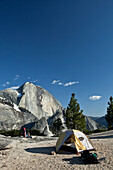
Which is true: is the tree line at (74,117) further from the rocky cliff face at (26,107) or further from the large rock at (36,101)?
the large rock at (36,101)

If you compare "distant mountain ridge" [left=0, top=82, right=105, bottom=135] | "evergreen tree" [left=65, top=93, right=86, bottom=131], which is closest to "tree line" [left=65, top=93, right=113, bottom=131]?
"evergreen tree" [left=65, top=93, right=86, bottom=131]

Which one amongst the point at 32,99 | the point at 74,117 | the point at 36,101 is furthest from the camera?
the point at 36,101

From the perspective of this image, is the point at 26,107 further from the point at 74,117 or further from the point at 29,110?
the point at 74,117

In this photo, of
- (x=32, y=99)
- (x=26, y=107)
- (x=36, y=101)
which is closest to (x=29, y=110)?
(x=26, y=107)

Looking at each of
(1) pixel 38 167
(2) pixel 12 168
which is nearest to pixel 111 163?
(1) pixel 38 167

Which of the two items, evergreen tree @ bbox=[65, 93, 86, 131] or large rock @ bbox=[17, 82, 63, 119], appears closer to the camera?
evergreen tree @ bbox=[65, 93, 86, 131]

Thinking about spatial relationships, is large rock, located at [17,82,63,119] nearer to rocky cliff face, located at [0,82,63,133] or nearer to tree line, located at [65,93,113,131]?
rocky cliff face, located at [0,82,63,133]

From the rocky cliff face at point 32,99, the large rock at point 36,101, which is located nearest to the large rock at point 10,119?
the rocky cliff face at point 32,99

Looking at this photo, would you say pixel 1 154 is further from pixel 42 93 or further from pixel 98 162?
pixel 42 93

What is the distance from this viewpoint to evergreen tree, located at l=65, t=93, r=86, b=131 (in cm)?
3816

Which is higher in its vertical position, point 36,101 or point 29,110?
point 36,101

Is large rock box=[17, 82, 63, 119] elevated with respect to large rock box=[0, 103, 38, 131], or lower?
elevated

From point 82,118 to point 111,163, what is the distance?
106ft

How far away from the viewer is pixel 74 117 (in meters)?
38.2
